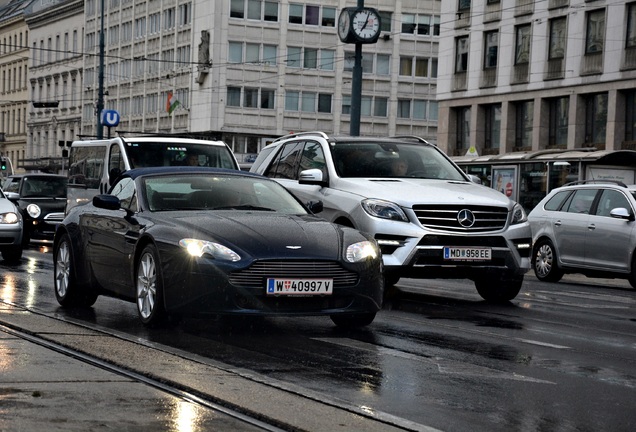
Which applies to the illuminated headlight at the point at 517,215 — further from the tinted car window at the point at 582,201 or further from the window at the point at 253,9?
the window at the point at 253,9

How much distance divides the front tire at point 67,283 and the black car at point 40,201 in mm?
15908

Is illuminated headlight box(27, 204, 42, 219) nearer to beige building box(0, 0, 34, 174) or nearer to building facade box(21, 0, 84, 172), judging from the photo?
building facade box(21, 0, 84, 172)

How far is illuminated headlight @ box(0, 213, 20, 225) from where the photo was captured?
22.7m

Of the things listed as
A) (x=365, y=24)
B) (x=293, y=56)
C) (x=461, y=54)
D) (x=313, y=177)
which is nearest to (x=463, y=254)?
(x=313, y=177)

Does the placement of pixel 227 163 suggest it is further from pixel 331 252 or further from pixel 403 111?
pixel 403 111

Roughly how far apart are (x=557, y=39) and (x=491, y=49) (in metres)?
5.27

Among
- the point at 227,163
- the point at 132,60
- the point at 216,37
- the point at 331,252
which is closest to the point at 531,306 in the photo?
the point at 331,252

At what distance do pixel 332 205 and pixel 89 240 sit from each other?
337cm

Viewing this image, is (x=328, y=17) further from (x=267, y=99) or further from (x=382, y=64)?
(x=267, y=99)

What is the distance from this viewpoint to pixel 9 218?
2272 centimetres

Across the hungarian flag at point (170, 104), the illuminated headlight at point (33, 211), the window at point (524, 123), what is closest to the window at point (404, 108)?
the hungarian flag at point (170, 104)

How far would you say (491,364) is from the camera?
31.0 feet

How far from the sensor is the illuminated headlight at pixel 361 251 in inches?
438

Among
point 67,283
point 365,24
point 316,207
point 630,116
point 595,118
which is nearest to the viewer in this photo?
point 316,207
